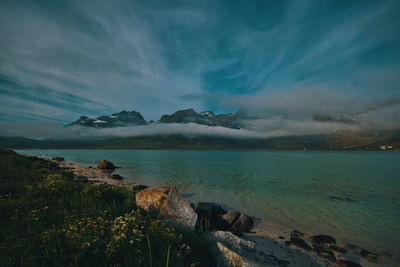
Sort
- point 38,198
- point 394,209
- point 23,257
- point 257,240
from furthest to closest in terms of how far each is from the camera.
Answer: point 394,209
point 257,240
point 38,198
point 23,257

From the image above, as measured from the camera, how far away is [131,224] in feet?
16.8

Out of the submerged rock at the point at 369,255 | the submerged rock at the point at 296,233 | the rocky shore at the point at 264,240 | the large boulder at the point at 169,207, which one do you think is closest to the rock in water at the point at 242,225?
the rocky shore at the point at 264,240

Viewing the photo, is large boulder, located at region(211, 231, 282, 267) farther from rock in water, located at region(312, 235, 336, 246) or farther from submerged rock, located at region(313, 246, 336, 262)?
rock in water, located at region(312, 235, 336, 246)

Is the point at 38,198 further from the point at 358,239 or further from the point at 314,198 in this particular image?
the point at 314,198

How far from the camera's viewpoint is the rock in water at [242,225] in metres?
14.1

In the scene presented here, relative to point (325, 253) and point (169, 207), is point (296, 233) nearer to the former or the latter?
point (325, 253)

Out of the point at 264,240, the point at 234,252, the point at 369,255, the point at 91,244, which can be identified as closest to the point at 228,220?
the point at 264,240

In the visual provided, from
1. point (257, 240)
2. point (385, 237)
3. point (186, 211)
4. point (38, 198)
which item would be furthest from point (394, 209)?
point (38, 198)

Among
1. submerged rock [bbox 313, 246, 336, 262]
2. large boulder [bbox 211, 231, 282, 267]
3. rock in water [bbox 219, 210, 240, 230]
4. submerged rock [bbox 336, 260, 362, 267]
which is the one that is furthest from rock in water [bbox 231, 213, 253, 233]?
large boulder [bbox 211, 231, 282, 267]

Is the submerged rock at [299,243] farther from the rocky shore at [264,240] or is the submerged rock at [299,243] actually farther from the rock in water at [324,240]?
the rock in water at [324,240]

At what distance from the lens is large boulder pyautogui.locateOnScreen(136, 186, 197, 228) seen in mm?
9234

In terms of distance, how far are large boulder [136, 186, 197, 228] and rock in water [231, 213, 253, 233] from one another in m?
6.19

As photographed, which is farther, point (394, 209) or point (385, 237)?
point (394, 209)

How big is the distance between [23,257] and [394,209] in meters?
29.6
